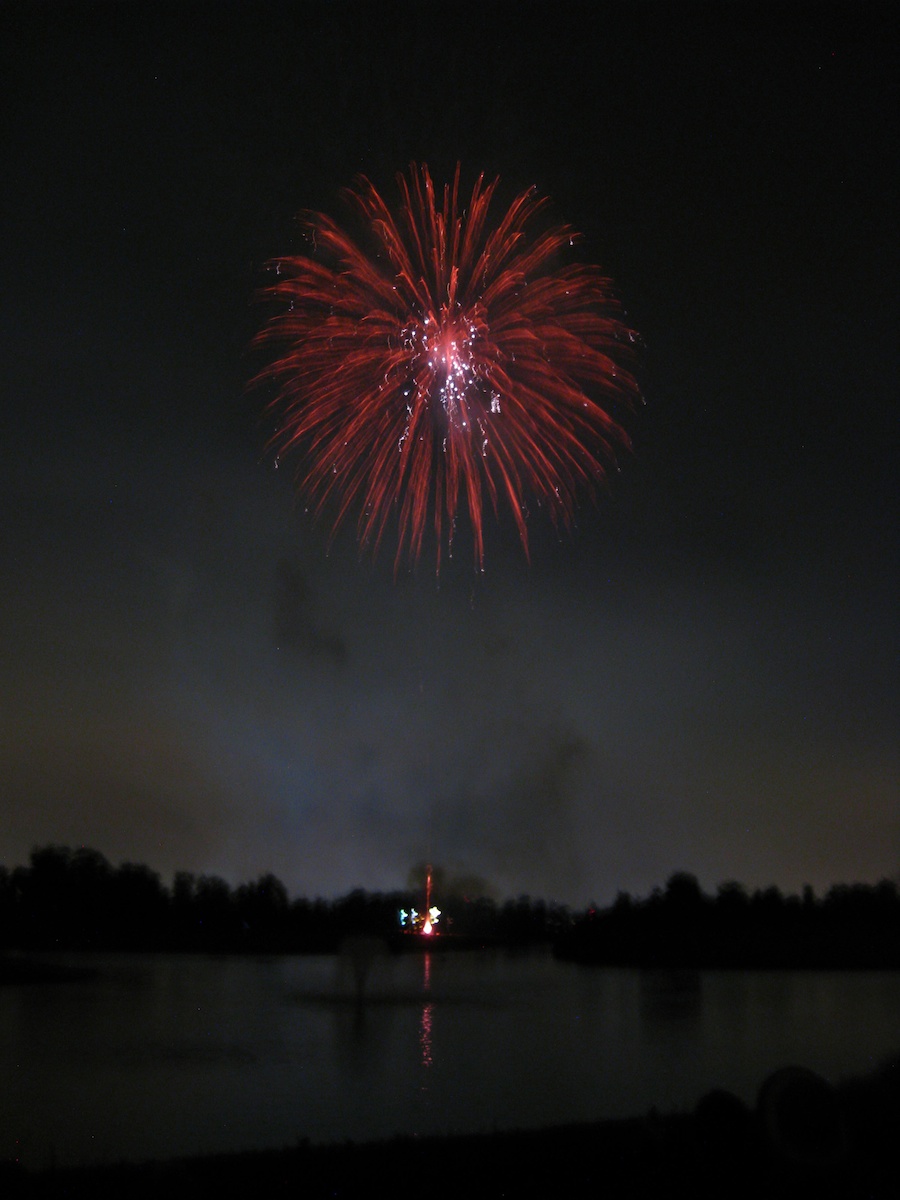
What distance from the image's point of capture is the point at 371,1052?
23.5m

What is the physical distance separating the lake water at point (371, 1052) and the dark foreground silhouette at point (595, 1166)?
2.21 m

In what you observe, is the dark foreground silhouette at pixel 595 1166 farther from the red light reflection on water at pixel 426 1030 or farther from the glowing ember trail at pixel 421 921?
the glowing ember trail at pixel 421 921

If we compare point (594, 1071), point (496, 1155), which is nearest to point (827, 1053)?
point (594, 1071)

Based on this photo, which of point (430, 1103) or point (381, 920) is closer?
A: point (430, 1103)

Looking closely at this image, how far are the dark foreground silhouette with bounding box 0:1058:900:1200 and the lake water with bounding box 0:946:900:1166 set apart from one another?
7.25 feet

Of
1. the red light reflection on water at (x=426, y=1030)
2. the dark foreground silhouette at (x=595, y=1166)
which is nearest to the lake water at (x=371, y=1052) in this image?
the red light reflection on water at (x=426, y=1030)

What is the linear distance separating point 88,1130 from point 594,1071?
9.96 metres

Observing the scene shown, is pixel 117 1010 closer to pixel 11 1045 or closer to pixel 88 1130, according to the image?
pixel 11 1045

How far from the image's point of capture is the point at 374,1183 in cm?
733

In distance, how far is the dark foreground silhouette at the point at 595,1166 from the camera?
726 cm

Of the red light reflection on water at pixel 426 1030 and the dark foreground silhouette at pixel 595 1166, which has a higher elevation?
the dark foreground silhouette at pixel 595 1166

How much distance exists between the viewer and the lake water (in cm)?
1518

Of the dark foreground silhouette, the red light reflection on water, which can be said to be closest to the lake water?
the red light reflection on water

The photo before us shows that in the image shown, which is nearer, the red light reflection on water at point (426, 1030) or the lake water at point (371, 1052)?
the lake water at point (371, 1052)
